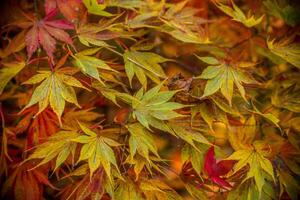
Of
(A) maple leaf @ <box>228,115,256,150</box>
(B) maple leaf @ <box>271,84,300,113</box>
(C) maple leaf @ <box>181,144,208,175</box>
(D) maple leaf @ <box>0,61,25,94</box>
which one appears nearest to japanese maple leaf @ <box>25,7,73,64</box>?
(D) maple leaf @ <box>0,61,25,94</box>

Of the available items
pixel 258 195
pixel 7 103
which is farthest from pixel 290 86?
pixel 7 103

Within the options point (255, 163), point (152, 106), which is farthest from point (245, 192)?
point (152, 106)

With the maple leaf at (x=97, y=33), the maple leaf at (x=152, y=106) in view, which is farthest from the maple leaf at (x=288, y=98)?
the maple leaf at (x=97, y=33)

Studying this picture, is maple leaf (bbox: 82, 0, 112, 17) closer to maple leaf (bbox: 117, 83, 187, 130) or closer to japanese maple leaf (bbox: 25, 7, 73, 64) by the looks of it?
japanese maple leaf (bbox: 25, 7, 73, 64)

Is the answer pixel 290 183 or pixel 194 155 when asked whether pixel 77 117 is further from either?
pixel 290 183

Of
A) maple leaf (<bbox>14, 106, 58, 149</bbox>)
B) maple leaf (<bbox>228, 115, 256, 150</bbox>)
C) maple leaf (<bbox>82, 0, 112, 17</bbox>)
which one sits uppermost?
maple leaf (<bbox>82, 0, 112, 17</bbox>)
